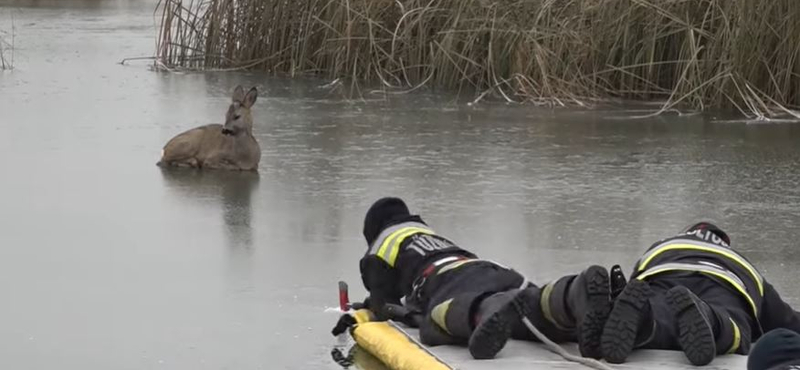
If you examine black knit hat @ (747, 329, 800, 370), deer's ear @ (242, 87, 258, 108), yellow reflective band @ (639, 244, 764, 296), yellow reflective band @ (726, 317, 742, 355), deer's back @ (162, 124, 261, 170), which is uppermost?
black knit hat @ (747, 329, 800, 370)

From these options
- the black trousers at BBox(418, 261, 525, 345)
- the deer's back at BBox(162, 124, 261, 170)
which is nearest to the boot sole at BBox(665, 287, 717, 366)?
the black trousers at BBox(418, 261, 525, 345)

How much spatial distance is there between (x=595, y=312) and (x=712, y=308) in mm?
395

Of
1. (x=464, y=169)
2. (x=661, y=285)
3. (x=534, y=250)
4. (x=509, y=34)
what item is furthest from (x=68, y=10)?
(x=661, y=285)

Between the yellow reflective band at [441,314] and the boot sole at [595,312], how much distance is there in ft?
1.38

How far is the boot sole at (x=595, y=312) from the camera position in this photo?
4.64 metres

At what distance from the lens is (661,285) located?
5020 millimetres

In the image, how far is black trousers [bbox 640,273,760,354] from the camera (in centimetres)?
478

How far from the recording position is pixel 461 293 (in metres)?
5.15

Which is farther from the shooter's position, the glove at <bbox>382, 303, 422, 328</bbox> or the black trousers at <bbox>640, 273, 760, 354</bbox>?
the glove at <bbox>382, 303, 422, 328</bbox>

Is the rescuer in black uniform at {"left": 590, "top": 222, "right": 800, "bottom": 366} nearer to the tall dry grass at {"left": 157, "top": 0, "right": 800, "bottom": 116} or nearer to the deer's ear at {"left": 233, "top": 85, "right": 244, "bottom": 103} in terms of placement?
the deer's ear at {"left": 233, "top": 85, "right": 244, "bottom": 103}

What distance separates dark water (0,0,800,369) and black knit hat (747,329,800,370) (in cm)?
171

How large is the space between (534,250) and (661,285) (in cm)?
186

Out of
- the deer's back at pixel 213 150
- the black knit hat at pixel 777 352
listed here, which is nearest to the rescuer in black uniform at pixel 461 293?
the black knit hat at pixel 777 352

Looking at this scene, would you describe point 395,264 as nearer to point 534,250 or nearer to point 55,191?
point 534,250
